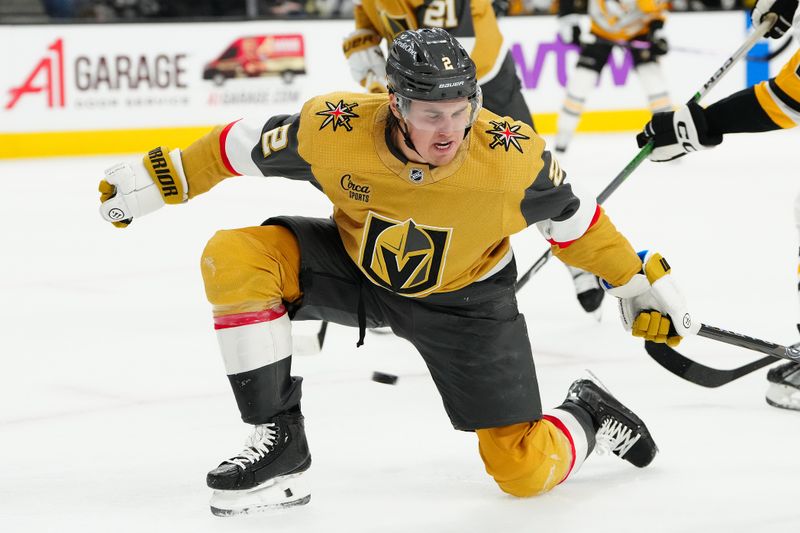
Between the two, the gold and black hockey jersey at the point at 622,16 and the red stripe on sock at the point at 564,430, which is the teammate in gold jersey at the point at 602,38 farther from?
the red stripe on sock at the point at 564,430

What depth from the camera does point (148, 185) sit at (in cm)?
228

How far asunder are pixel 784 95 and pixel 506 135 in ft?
2.32

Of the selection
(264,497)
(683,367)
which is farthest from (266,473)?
(683,367)

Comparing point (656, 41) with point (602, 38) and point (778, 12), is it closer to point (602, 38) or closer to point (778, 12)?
point (602, 38)

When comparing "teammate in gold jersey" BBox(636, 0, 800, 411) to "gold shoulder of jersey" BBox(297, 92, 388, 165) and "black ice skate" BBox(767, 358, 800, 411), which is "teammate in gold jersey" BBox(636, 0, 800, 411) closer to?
"black ice skate" BBox(767, 358, 800, 411)

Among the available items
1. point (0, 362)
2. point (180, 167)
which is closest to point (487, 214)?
point (180, 167)

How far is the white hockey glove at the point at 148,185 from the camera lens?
89.3 inches

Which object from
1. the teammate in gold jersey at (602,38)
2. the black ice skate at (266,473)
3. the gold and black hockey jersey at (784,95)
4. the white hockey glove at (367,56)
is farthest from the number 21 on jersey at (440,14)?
the teammate in gold jersey at (602,38)

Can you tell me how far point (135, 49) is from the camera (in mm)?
7133

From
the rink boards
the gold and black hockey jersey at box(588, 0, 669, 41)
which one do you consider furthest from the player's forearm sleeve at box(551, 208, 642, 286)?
the rink boards

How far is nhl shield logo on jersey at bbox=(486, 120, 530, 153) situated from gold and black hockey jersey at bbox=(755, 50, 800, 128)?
0.65 m

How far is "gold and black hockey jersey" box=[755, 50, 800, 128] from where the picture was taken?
95.5 inches

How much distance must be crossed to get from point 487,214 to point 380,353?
1200mm

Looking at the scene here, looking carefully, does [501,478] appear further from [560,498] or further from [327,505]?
[327,505]
